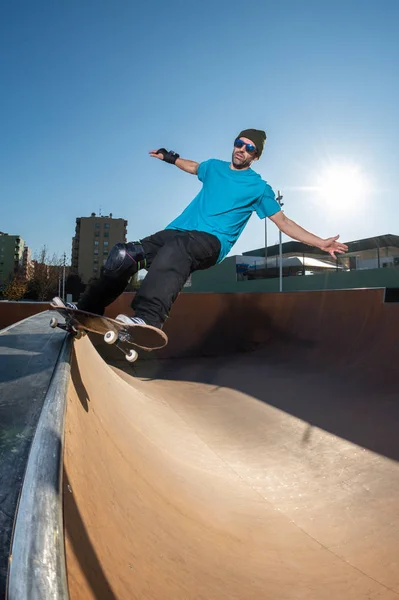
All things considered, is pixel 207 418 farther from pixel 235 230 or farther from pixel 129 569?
pixel 129 569

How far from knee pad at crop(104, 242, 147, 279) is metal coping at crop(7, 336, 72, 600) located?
6.94ft

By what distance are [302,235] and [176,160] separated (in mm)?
1424

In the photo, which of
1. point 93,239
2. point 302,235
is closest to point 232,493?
point 302,235

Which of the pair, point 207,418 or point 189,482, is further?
point 207,418

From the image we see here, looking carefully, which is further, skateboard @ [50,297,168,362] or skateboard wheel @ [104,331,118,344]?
skateboard @ [50,297,168,362]

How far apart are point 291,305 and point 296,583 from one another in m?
7.68

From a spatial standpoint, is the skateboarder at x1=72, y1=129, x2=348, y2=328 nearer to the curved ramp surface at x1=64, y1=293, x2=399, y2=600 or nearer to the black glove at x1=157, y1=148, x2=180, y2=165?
the black glove at x1=157, y1=148, x2=180, y2=165

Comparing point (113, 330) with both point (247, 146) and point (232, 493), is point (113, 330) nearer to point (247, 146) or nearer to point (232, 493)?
point (232, 493)

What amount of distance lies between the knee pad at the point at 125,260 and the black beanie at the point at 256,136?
136 cm

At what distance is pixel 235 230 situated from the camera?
10.5 feet

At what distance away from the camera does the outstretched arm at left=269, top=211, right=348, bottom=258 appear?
3330 millimetres

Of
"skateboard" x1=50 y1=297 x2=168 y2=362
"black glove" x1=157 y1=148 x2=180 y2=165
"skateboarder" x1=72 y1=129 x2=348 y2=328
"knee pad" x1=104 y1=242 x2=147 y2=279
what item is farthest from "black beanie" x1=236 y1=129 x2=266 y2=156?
"skateboard" x1=50 y1=297 x2=168 y2=362

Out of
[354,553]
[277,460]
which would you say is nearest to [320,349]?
[277,460]

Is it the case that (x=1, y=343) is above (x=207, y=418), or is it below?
above
